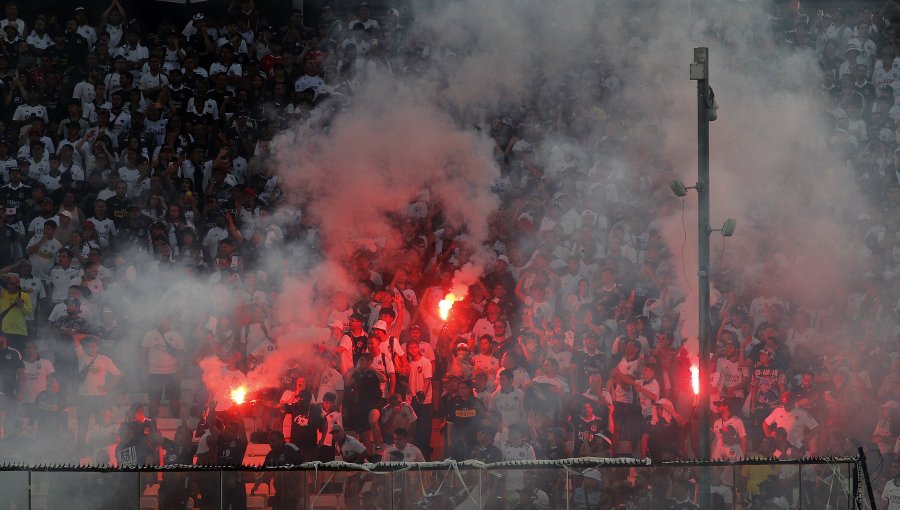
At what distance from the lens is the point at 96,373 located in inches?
507

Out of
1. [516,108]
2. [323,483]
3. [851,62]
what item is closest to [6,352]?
[323,483]

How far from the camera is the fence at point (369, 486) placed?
8.84m

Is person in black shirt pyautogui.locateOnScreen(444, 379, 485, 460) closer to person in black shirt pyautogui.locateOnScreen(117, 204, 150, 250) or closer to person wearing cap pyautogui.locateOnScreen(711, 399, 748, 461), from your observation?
person wearing cap pyautogui.locateOnScreen(711, 399, 748, 461)

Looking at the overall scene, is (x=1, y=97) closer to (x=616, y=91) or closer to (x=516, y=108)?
(x=516, y=108)

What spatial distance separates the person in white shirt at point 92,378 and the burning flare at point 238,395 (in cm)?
122

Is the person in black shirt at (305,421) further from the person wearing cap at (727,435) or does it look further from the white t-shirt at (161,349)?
the person wearing cap at (727,435)

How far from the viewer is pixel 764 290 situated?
14133 millimetres

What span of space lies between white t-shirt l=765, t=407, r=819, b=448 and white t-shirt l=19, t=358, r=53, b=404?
6.84m

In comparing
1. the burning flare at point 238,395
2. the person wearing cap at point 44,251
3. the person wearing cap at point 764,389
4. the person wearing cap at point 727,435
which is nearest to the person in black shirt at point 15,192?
the person wearing cap at point 44,251

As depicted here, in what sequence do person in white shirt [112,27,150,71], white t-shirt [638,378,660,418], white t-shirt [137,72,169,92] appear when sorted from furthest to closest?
person in white shirt [112,27,150,71] < white t-shirt [137,72,169,92] < white t-shirt [638,378,660,418]

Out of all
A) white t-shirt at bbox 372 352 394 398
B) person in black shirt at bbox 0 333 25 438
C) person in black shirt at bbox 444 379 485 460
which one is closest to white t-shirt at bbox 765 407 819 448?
person in black shirt at bbox 444 379 485 460

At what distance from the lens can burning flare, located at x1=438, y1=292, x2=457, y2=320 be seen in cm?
1345

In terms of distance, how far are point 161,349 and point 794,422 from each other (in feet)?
19.9

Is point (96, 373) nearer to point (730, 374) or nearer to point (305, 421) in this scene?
point (305, 421)
